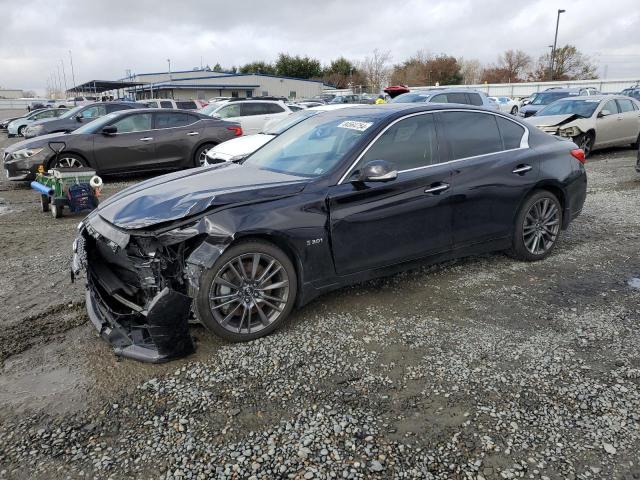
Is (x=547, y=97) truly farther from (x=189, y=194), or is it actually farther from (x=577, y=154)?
(x=189, y=194)

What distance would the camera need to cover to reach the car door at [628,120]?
520 inches

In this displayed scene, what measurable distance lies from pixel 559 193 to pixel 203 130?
8.27 metres

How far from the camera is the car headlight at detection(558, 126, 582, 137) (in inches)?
491

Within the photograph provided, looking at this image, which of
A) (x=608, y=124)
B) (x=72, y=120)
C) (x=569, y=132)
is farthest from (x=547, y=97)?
(x=72, y=120)

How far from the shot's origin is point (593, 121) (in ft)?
41.5

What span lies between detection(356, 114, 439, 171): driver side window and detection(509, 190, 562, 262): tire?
1296 millimetres

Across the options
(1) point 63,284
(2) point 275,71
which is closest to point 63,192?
(1) point 63,284

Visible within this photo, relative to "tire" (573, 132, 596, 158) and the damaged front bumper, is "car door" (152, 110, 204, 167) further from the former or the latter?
"tire" (573, 132, 596, 158)

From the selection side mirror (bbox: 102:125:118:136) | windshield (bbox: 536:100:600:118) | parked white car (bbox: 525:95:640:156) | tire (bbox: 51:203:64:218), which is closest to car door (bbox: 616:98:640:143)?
parked white car (bbox: 525:95:640:156)

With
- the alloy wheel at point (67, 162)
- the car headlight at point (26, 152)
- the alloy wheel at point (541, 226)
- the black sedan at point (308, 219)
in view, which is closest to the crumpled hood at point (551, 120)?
the alloy wheel at point (541, 226)

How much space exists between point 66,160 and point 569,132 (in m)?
11.8

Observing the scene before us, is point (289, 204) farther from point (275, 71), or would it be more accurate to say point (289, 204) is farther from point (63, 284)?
point (275, 71)

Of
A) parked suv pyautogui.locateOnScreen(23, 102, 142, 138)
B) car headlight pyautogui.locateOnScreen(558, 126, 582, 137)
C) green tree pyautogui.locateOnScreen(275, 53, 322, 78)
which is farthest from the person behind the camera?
green tree pyautogui.locateOnScreen(275, 53, 322, 78)

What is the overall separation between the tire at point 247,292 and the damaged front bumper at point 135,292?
0.19m
